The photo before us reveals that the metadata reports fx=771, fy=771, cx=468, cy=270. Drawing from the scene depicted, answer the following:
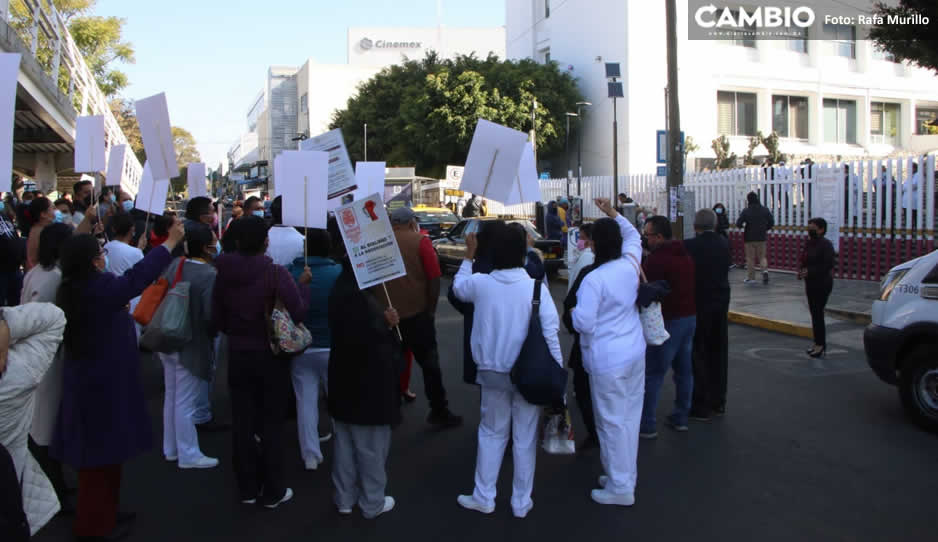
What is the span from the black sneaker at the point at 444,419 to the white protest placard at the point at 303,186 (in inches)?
78.3

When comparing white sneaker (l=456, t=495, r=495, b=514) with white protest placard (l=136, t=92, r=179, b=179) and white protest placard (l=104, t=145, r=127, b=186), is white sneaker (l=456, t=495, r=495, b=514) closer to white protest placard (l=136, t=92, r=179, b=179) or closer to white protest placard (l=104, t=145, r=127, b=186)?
white protest placard (l=136, t=92, r=179, b=179)

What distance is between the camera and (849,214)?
15.4m

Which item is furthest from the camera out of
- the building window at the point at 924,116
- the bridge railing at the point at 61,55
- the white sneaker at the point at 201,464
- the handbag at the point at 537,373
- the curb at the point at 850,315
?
the building window at the point at 924,116

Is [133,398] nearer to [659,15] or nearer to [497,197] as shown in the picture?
[497,197]

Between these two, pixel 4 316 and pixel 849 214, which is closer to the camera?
pixel 4 316

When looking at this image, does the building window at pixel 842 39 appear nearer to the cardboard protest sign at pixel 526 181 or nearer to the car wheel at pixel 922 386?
the cardboard protest sign at pixel 526 181

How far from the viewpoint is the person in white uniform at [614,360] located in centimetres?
459

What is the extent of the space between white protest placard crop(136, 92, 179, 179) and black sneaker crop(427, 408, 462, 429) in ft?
10.3

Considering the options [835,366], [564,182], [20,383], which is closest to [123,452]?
[20,383]

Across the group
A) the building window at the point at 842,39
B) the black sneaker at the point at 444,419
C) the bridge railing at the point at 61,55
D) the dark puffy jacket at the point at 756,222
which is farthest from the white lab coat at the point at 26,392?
the building window at the point at 842,39

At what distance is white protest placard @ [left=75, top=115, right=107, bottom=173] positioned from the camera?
327 inches

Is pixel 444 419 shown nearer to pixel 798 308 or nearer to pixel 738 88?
pixel 798 308

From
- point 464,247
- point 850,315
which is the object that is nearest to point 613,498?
point 850,315

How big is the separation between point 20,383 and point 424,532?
86.2 inches
